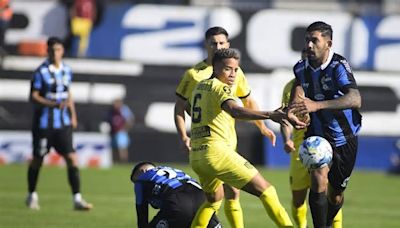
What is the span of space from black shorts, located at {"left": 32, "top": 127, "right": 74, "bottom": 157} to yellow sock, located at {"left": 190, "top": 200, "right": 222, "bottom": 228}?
543 cm

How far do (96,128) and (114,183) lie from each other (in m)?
6.66

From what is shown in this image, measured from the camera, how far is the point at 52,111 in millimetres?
15633

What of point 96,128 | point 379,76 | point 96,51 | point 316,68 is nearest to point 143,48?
point 96,51

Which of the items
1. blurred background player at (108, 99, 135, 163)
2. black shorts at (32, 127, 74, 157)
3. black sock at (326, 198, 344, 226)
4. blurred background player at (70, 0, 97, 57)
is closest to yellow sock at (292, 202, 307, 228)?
black sock at (326, 198, 344, 226)

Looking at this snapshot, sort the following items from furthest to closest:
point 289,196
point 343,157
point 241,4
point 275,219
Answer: point 241,4
point 289,196
point 343,157
point 275,219

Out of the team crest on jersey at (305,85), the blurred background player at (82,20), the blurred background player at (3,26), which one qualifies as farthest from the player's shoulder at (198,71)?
the blurred background player at (82,20)

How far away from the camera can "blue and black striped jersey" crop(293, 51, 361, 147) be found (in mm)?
10477

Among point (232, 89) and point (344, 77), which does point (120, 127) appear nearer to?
point (232, 89)

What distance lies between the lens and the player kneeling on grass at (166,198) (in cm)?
1039

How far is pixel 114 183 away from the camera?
20641mm

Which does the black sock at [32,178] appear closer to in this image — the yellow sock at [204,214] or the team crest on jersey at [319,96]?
the yellow sock at [204,214]

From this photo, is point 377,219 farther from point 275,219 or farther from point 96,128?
point 96,128

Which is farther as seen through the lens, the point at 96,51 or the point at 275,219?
the point at 96,51

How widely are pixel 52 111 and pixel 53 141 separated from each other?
0.45 meters
